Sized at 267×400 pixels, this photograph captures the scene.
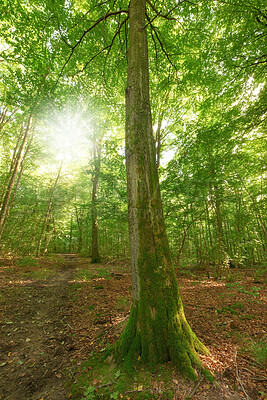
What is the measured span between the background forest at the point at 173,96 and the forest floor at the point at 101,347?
5.93 ft

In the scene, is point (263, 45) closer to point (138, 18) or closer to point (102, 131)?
point (138, 18)

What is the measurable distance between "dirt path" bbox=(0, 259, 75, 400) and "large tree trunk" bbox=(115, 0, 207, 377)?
1.00 metres

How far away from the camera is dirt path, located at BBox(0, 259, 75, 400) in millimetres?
2002

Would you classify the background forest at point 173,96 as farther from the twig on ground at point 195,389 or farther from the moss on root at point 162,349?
the twig on ground at point 195,389

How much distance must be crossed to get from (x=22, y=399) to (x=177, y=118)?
10610mm

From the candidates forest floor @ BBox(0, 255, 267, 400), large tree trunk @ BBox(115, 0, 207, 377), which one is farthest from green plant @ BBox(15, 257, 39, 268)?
large tree trunk @ BBox(115, 0, 207, 377)

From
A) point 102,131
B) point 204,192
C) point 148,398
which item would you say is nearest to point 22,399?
point 148,398

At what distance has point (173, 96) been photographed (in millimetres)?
8258

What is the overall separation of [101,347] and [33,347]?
1.32 metres

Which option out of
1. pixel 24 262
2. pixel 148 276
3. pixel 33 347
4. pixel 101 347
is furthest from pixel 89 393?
pixel 24 262

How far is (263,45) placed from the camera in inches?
194

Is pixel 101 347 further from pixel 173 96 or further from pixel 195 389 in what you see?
pixel 173 96

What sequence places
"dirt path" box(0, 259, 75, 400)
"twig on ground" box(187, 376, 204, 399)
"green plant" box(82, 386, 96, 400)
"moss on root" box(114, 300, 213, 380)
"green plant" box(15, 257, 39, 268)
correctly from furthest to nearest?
"green plant" box(15, 257, 39, 268) < "dirt path" box(0, 259, 75, 400) < "moss on root" box(114, 300, 213, 380) < "green plant" box(82, 386, 96, 400) < "twig on ground" box(187, 376, 204, 399)

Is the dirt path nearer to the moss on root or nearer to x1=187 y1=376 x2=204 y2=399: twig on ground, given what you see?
the moss on root
